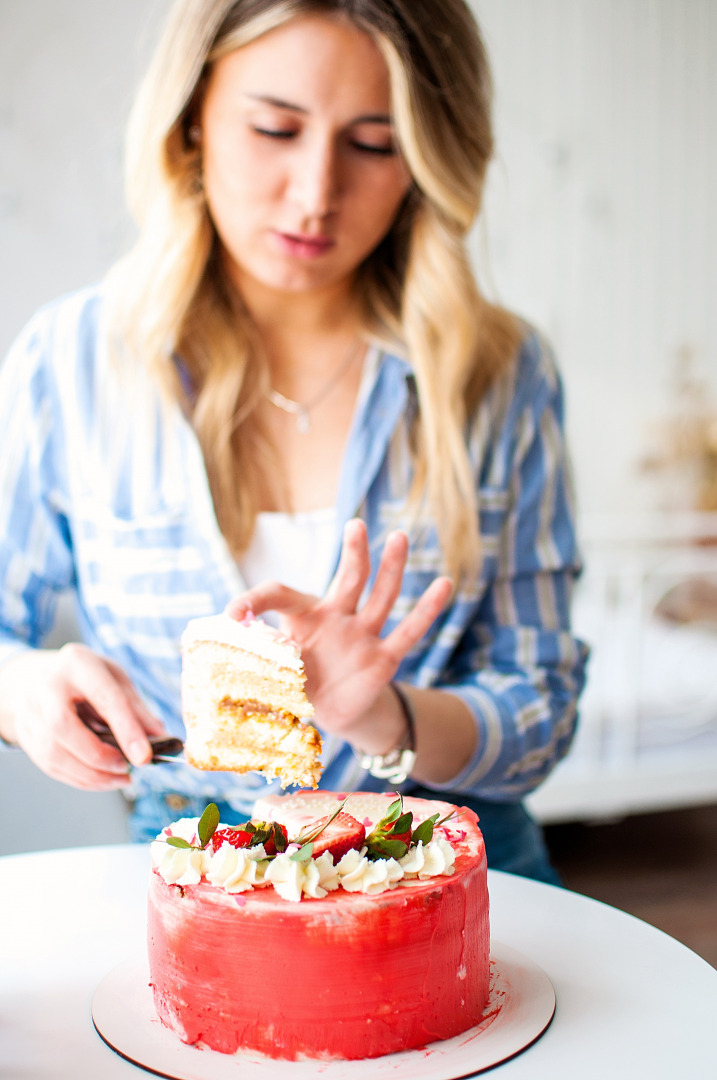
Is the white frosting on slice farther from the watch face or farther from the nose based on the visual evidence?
the nose

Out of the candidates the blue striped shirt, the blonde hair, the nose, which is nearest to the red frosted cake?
the blue striped shirt

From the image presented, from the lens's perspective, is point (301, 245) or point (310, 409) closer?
point (301, 245)

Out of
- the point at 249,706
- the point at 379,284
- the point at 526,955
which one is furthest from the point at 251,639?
the point at 379,284

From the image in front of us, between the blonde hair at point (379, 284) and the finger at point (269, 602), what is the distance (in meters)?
0.36

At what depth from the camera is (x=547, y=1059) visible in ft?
2.64

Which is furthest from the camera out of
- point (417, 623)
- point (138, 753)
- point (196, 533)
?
point (196, 533)

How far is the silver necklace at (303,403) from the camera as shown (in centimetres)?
158

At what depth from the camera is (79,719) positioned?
1.11 m

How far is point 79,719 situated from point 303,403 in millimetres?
647

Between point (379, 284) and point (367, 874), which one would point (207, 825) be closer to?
point (367, 874)

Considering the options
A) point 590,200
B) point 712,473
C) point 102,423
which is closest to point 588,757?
point 712,473

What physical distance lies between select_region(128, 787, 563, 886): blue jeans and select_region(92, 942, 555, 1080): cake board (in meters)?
0.50

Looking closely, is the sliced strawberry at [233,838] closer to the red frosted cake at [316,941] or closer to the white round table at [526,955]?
the red frosted cake at [316,941]

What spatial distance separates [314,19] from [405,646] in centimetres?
75
